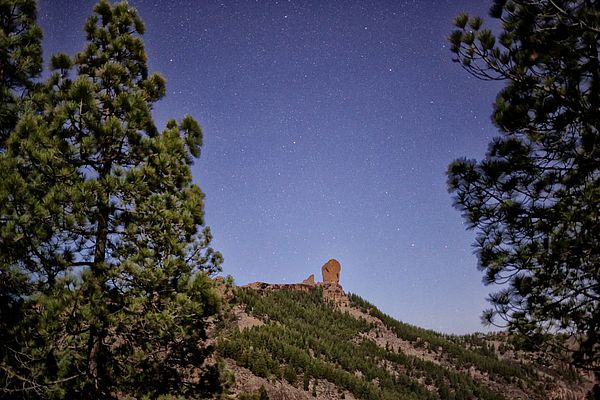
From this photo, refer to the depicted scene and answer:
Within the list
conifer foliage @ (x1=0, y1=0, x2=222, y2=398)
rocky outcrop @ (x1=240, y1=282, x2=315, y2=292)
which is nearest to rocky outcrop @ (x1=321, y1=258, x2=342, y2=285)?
rocky outcrop @ (x1=240, y1=282, x2=315, y2=292)

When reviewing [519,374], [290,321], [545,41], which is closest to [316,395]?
[290,321]

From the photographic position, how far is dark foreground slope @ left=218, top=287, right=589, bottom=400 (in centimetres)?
1822

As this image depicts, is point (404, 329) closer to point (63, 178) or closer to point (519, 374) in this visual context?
point (519, 374)

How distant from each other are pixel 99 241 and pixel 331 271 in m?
47.2

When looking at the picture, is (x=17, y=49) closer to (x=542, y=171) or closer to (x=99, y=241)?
(x=99, y=241)

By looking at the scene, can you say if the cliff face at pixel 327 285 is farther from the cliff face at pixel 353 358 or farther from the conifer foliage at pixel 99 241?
the conifer foliage at pixel 99 241

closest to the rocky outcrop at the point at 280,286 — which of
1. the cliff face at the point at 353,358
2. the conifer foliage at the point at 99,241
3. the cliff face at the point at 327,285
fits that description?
the cliff face at the point at 327,285

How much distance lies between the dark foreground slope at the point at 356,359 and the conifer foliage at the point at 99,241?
8633mm

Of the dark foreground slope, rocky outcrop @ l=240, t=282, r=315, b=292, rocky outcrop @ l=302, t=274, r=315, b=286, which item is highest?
rocky outcrop @ l=302, t=274, r=315, b=286

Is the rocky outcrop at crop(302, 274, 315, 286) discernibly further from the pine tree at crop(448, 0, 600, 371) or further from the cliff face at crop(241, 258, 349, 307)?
the pine tree at crop(448, 0, 600, 371)

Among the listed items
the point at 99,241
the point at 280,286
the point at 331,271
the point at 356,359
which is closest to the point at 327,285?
the point at 331,271

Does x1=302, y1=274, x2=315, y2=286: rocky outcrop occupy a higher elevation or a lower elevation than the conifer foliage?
higher

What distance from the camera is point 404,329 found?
40.5 meters

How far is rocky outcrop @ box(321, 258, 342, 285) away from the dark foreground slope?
4.49 meters
